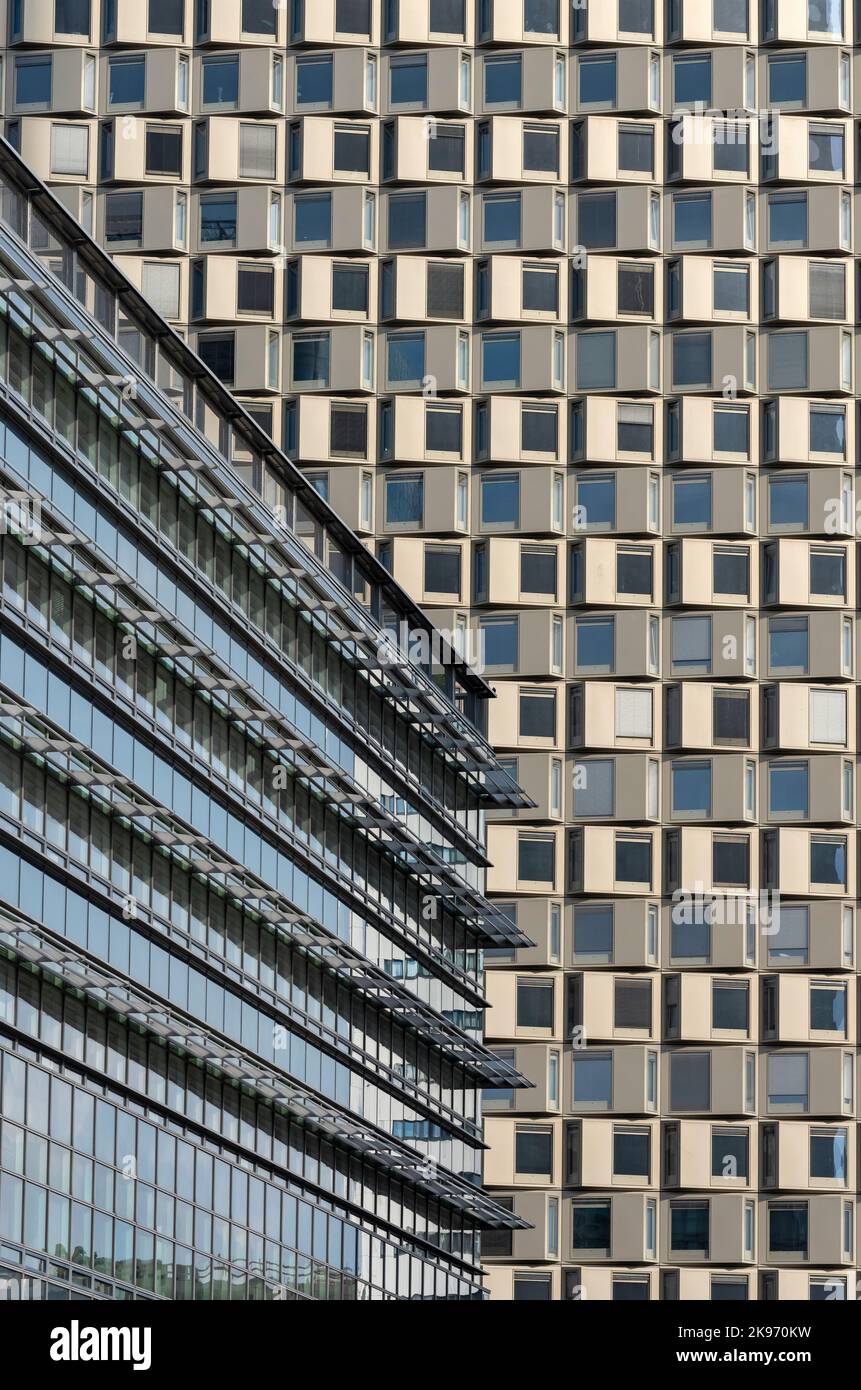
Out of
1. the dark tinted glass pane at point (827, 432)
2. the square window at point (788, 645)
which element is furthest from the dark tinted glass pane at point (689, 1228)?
the dark tinted glass pane at point (827, 432)

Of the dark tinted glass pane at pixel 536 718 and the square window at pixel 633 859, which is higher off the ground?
the dark tinted glass pane at pixel 536 718

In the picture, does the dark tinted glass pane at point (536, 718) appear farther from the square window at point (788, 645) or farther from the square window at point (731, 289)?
the square window at point (731, 289)

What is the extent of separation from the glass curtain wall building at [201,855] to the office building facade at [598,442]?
7.69m

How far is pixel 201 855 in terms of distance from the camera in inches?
2243

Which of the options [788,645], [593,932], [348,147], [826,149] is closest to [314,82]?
[348,147]

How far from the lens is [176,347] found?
2152 inches

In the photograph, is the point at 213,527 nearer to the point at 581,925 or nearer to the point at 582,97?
the point at 581,925

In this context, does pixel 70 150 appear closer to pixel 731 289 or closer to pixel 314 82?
pixel 314 82

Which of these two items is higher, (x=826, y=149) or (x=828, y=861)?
(x=826, y=149)

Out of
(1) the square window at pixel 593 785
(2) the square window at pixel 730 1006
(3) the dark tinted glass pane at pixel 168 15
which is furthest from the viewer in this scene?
(3) the dark tinted glass pane at pixel 168 15

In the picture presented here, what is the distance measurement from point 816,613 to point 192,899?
3566 cm

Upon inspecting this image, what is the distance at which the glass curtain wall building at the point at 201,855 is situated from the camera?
Result: 4859 cm

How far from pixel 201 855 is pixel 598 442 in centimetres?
3545
